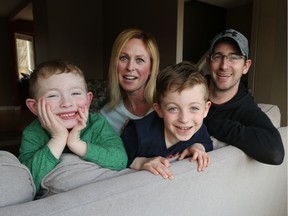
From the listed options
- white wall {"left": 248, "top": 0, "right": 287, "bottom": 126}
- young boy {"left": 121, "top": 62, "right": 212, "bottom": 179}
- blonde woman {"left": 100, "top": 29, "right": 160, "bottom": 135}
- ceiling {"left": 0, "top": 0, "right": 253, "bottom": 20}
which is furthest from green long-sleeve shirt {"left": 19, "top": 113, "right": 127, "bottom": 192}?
ceiling {"left": 0, "top": 0, "right": 253, "bottom": 20}

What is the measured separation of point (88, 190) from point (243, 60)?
120 cm

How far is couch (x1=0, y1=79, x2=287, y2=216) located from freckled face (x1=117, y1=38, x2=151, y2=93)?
0.60 metres

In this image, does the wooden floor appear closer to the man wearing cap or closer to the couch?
the man wearing cap

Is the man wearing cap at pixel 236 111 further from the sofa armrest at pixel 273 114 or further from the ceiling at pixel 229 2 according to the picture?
the ceiling at pixel 229 2

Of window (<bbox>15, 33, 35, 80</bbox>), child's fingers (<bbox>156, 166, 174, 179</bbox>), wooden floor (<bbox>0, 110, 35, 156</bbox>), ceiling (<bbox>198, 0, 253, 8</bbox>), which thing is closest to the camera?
child's fingers (<bbox>156, 166, 174, 179</bbox>)

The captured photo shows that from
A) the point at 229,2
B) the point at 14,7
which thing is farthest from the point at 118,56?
the point at 14,7

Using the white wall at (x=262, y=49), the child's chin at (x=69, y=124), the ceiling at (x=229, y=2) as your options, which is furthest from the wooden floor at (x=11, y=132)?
the ceiling at (x=229, y=2)

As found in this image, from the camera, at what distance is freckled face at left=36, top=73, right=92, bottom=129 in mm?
873

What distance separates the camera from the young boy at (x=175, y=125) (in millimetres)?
993

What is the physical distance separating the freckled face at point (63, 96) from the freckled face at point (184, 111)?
36cm

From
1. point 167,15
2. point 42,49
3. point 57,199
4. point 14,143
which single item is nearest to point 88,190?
point 57,199

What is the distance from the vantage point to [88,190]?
0.65m

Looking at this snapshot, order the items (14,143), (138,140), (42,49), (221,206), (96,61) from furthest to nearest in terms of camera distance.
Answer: (96,61), (42,49), (14,143), (138,140), (221,206)

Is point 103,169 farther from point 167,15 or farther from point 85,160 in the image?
point 167,15
